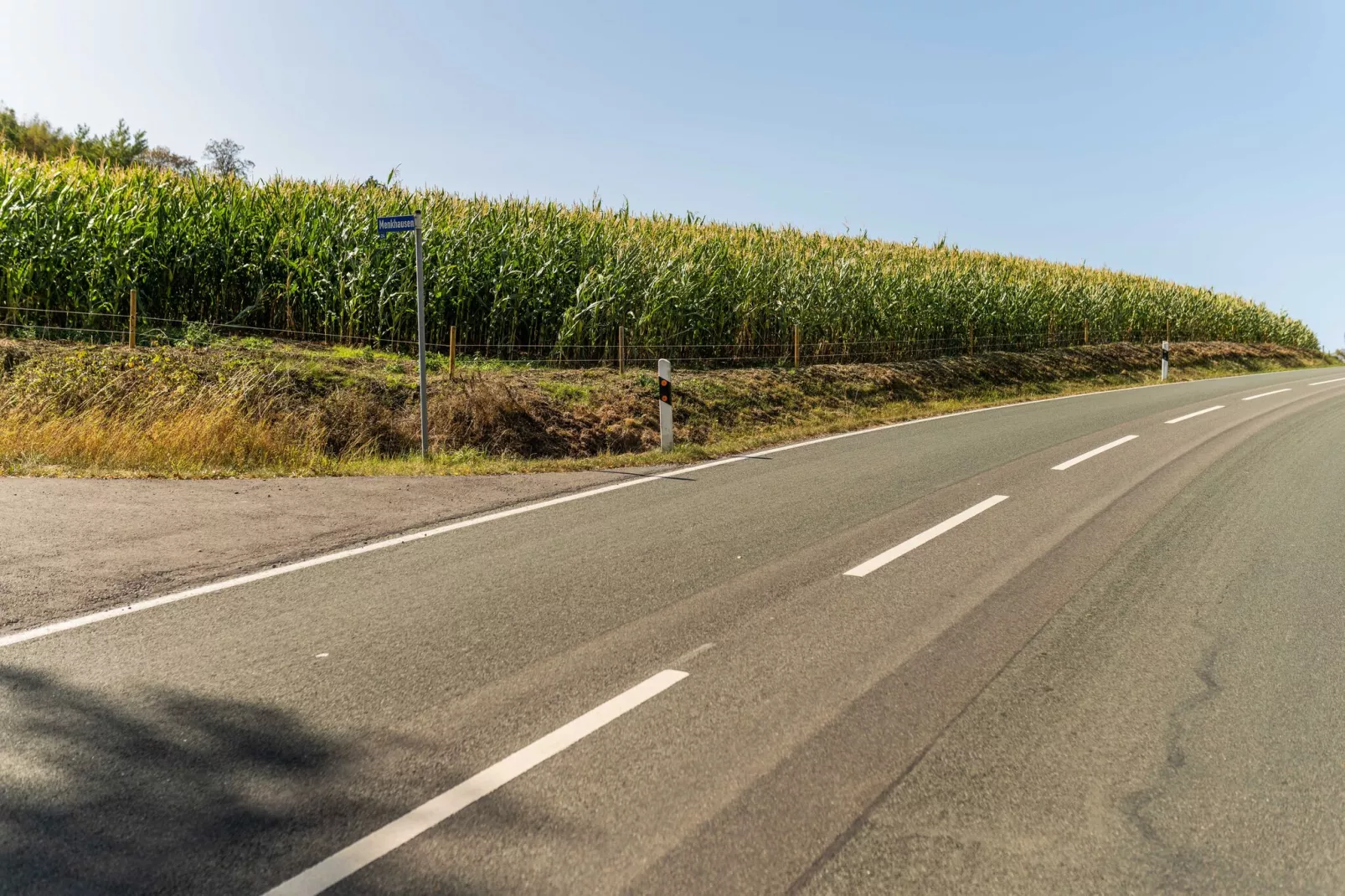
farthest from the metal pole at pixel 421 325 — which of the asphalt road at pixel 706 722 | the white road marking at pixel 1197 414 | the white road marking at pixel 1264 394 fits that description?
the white road marking at pixel 1264 394

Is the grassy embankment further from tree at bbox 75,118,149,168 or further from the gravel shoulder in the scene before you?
tree at bbox 75,118,149,168

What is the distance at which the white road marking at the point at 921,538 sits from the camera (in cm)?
600

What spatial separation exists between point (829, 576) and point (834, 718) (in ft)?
7.09

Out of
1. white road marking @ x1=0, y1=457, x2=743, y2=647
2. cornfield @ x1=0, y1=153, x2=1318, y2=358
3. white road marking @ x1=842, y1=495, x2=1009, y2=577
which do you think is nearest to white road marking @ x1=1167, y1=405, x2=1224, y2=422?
cornfield @ x1=0, y1=153, x2=1318, y2=358

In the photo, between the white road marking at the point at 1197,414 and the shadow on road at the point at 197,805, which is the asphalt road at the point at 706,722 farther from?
the white road marking at the point at 1197,414

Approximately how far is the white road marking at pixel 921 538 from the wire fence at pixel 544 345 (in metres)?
8.78

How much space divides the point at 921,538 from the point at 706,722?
12.0 ft

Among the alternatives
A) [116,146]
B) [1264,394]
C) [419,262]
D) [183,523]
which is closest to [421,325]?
[419,262]

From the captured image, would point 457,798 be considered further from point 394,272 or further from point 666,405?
point 394,272

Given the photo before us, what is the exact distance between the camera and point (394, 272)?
15.2 m

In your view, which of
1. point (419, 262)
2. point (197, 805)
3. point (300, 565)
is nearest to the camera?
point (197, 805)

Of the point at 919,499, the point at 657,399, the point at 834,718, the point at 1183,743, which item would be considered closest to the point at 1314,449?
the point at 919,499

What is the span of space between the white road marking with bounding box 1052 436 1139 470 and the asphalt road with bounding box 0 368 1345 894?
3.40 m

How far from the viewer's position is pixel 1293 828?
2.94 m
